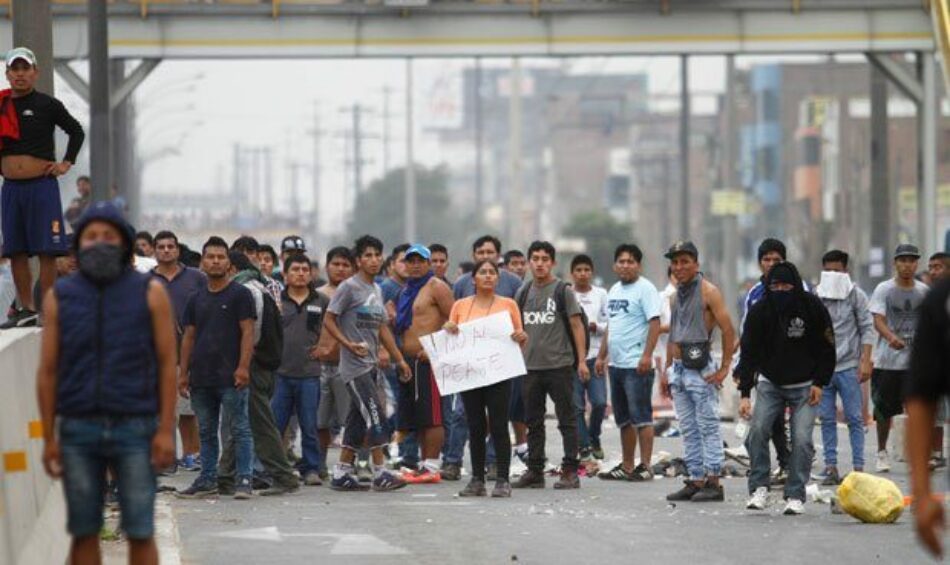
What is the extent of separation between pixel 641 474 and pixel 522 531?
4.70 meters

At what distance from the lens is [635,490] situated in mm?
17375

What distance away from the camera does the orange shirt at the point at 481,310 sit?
16828 millimetres

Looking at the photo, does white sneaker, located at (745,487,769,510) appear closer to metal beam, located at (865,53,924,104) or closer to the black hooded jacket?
the black hooded jacket

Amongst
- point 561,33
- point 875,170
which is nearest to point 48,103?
point 561,33

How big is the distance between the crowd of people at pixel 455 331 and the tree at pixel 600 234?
3231 inches

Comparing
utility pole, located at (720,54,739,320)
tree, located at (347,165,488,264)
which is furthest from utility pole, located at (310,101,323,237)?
utility pole, located at (720,54,739,320)

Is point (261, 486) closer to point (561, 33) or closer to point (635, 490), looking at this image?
point (635, 490)

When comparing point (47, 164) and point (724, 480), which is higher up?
point (47, 164)

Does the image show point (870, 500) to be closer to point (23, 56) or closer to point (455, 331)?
point (455, 331)

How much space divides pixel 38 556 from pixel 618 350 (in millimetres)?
8653

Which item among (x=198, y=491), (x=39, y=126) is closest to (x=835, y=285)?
(x=198, y=491)

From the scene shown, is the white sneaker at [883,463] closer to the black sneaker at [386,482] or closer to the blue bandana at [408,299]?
the blue bandana at [408,299]

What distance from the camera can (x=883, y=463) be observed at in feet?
62.0

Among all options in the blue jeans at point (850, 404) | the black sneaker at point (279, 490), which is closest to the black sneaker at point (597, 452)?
the blue jeans at point (850, 404)
